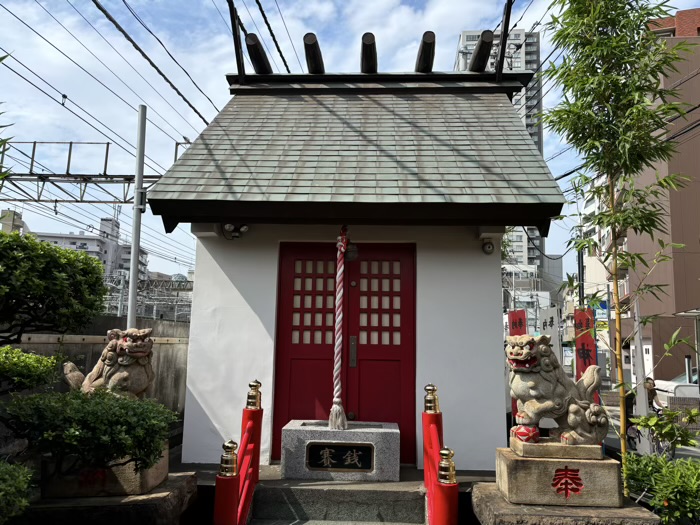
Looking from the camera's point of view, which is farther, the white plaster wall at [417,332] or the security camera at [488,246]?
the security camera at [488,246]

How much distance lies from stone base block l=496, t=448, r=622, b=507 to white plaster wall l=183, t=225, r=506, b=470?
1.77 metres

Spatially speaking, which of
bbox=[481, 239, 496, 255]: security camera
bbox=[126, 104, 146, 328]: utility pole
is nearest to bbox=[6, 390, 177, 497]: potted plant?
bbox=[481, 239, 496, 255]: security camera

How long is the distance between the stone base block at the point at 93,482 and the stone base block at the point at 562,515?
3.36 m

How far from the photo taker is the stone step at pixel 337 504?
5.31 meters

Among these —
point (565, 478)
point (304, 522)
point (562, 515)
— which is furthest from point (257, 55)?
point (562, 515)

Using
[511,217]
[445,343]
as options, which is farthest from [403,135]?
[445,343]

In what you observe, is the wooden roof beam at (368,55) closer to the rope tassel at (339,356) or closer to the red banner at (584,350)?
the rope tassel at (339,356)

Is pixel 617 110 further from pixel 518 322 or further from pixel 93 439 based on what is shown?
pixel 518 322

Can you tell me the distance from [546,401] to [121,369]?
446 cm

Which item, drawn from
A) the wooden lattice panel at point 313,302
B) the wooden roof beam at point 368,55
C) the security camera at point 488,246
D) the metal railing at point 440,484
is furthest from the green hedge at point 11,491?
the wooden roof beam at point 368,55

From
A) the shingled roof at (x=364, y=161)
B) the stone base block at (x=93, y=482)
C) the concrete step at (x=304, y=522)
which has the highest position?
the shingled roof at (x=364, y=161)

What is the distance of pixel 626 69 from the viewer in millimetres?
5719

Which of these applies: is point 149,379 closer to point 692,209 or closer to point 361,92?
point 361,92

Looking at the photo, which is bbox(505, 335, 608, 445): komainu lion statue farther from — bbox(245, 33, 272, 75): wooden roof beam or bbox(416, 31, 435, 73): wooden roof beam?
bbox(245, 33, 272, 75): wooden roof beam
